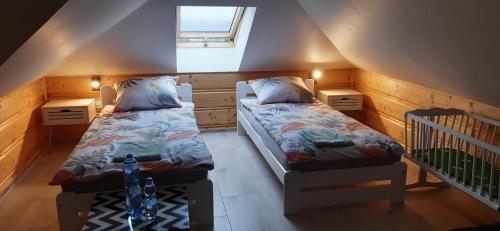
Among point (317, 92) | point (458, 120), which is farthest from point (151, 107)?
point (458, 120)

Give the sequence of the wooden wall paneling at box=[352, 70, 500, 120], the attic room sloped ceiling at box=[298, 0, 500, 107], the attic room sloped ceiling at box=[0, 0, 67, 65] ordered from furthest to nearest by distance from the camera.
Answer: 1. the wooden wall paneling at box=[352, 70, 500, 120]
2. the attic room sloped ceiling at box=[298, 0, 500, 107]
3. the attic room sloped ceiling at box=[0, 0, 67, 65]

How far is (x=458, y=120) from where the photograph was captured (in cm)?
330

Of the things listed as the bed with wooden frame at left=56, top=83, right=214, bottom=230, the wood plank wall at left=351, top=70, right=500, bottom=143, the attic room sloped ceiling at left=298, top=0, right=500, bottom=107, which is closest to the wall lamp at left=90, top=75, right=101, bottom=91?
the bed with wooden frame at left=56, top=83, right=214, bottom=230

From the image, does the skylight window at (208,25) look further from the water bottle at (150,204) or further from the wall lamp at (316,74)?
the water bottle at (150,204)

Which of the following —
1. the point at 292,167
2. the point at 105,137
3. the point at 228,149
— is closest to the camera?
A: the point at 292,167

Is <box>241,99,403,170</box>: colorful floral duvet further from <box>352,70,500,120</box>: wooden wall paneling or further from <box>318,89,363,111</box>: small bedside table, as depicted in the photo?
<box>318,89,363,111</box>: small bedside table

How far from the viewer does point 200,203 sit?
8.19 feet

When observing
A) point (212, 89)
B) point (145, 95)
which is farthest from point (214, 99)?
point (145, 95)

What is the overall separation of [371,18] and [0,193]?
10.5 feet

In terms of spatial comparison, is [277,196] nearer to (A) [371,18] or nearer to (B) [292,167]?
(B) [292,167]

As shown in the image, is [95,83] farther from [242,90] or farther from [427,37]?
[427,37]

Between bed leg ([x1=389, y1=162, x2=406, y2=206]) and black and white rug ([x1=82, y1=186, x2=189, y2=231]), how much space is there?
1536 millimetres

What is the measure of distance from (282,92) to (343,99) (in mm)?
903

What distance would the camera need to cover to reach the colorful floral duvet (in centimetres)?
266
